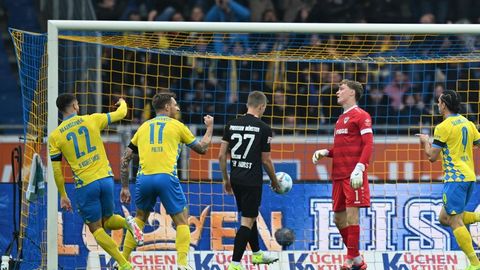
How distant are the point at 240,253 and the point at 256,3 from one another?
7.93m

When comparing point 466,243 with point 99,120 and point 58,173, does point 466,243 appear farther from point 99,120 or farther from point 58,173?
point 58,173

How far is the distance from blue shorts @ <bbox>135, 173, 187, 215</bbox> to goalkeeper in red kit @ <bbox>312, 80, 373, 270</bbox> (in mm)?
1661

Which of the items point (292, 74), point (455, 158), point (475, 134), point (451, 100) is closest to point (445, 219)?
point (455, 158)

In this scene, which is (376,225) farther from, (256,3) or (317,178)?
(256,3)

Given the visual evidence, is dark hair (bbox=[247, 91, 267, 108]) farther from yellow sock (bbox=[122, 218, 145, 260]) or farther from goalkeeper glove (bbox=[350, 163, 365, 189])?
yellow sock (bbox=[122, 218, 145, 260])

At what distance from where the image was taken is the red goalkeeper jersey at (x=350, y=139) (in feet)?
39.7

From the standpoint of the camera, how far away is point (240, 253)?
12328mm

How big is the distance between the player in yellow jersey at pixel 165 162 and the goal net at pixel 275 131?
107cm

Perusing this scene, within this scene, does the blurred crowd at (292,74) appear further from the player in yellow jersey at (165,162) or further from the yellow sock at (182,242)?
the yellow sock at (182,242)

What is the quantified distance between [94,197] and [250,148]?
1680 mm

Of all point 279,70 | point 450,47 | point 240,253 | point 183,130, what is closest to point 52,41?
point 183,130

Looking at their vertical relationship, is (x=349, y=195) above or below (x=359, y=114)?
below

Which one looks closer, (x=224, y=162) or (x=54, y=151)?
(x=54, y=151)

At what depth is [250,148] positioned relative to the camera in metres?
12.2
